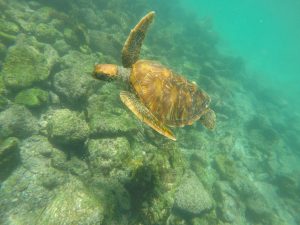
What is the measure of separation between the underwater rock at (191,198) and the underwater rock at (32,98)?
4.69 meters

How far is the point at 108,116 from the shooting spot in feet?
19.2

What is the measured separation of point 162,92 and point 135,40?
47.1 inches

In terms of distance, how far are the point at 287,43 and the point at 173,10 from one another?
114 metres


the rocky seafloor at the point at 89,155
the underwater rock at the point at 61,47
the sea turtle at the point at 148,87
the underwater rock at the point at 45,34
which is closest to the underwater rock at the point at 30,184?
the rocky seafloor at the point at 89,155

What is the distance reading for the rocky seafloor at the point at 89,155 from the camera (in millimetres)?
4586

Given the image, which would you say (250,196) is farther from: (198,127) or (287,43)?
(287,43)

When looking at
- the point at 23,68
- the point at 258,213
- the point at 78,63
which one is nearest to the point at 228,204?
the point at 258,213

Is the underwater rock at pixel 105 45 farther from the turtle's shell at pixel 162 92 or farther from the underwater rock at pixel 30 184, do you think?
the turtle's shell at pixel 162 92

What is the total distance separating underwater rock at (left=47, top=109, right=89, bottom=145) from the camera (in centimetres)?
534

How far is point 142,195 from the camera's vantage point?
4.62m

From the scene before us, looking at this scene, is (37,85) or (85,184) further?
(37,85)

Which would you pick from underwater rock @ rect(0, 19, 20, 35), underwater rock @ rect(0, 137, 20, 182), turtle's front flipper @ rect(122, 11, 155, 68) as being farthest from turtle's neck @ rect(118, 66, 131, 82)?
underwater rock @ rect(0, 19, 20, 35)

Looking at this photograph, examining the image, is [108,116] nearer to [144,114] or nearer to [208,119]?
[144,114]

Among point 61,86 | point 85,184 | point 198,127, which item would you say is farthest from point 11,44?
point 198,127
